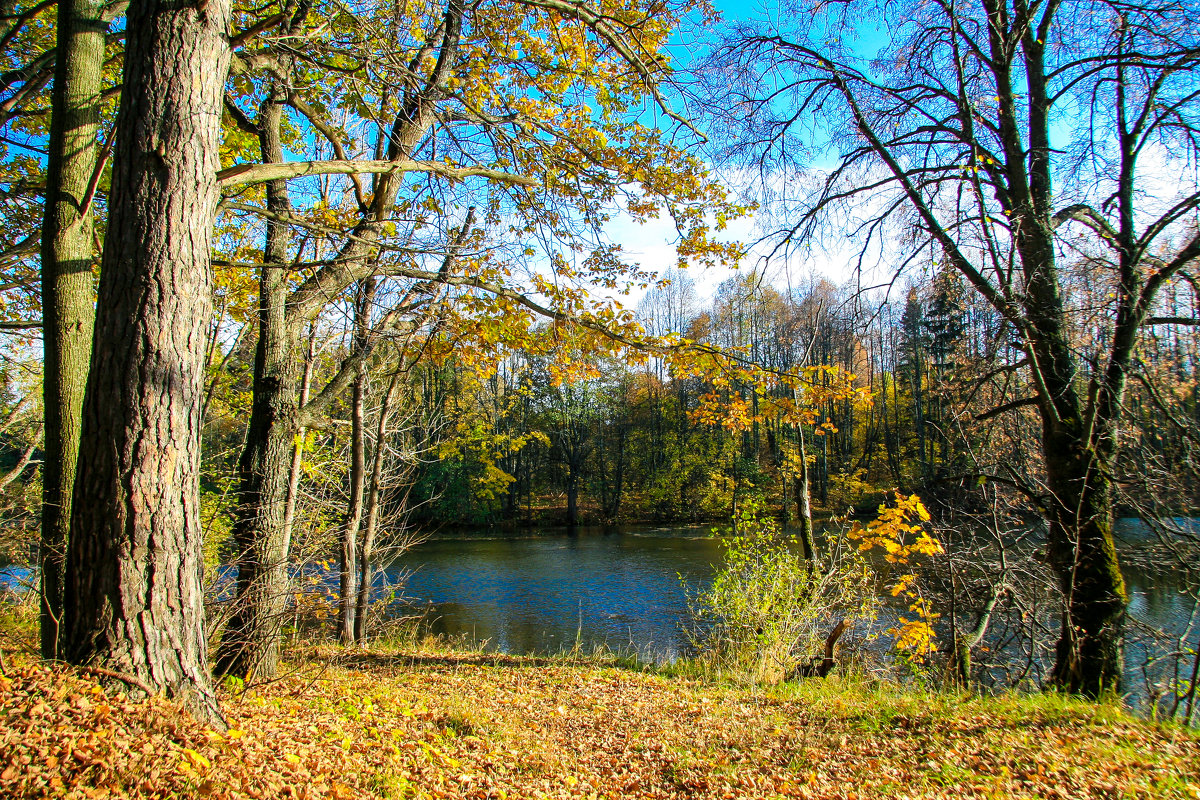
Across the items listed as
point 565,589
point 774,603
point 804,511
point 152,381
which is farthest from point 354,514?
point 565,589

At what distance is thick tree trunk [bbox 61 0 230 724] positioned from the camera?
245 cm

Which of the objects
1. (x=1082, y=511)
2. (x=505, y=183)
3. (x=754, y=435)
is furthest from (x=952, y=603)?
(x=754, y=435)

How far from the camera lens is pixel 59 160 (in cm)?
359

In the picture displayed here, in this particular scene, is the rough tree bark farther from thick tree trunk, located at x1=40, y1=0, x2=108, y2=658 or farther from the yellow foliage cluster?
the yellow foliage cluster

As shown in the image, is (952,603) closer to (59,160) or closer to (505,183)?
(505,183)

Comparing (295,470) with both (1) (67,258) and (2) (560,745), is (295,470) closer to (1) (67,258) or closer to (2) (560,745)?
(1) (67,258)

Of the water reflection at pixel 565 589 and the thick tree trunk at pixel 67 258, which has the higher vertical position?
the thick tree trunk at pixel 67 258

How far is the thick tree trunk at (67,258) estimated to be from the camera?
10.9ft

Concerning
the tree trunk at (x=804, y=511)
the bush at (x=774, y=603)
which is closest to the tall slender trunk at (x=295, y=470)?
the bush at (x=774, y=603)

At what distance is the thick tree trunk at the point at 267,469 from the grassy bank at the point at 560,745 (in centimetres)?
48

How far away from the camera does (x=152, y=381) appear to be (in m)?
2.54

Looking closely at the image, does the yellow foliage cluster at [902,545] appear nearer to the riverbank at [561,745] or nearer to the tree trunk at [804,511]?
the riverbank at [561,745]

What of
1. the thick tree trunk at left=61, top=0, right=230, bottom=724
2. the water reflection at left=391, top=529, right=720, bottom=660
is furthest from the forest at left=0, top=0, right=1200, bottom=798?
the water reflection at left=391, top=529, right=720, bottom=660

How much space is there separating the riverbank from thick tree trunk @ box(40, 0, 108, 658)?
884 millimetres
